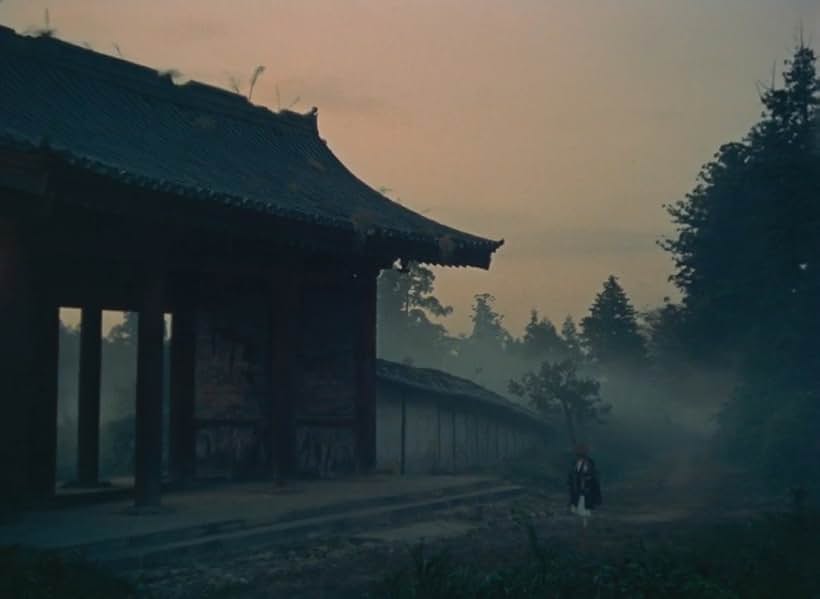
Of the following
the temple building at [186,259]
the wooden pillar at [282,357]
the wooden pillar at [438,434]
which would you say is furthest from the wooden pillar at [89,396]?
the wooden pillar at [438,434]

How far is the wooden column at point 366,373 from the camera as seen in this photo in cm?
1670

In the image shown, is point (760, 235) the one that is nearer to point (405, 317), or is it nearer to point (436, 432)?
point (436, 432)

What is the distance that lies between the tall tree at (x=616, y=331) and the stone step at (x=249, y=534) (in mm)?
28480

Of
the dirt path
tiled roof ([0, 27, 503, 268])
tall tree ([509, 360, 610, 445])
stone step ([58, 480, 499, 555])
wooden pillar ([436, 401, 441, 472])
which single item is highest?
tiled roof ([0, 27, 503, 268])

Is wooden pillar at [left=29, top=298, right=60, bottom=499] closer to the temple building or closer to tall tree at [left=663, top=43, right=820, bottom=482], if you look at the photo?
the temple building

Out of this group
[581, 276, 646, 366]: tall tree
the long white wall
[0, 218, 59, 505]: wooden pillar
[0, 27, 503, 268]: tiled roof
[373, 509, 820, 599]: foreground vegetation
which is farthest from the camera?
[581, 276, 646, 366]: tall tree

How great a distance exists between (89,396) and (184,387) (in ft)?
4.92

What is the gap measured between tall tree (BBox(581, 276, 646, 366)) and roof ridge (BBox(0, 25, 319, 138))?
26170 millimetres

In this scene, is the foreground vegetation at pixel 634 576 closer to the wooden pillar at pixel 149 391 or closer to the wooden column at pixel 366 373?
the wooden pillar at pixel 149 391

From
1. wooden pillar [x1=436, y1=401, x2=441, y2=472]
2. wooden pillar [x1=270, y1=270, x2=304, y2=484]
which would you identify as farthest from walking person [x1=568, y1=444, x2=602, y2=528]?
wooden pillar [x1=436, y1=401, x2=441, y2=472]

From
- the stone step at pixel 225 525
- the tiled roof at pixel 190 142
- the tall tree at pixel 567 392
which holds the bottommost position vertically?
the stone step at pixel 225 525

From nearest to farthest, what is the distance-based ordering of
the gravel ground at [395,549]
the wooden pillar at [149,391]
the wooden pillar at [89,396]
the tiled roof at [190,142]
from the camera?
1. the gravel ground at [395,549]
2. the wooden pillar at [149,391]
3. the tiled roof at [190,142]
4. the wooden pillar at [89,396]

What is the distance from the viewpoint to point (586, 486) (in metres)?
14.8

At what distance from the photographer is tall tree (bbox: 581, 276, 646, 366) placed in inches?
1683
